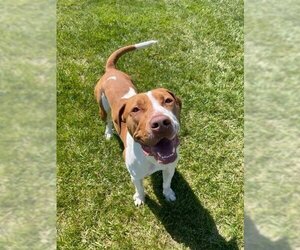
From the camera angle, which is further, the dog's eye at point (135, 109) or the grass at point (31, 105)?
the dog's eye at point (135, 109)

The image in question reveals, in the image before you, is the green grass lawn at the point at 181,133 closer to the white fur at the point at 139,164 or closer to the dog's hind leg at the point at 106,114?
the dog's hind leg at the point at 106,114

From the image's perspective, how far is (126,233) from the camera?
165 inches

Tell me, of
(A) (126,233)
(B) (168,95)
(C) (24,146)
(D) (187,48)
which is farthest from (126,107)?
(D) (187,48)

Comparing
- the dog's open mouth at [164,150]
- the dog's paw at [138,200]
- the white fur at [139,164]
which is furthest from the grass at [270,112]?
the dog's paw at [138,200]

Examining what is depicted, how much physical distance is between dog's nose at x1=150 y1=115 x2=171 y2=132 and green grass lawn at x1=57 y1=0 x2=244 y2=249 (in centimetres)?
155

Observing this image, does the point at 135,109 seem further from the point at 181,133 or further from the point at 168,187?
the point at 181,133

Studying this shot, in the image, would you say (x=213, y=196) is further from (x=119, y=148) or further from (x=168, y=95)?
(x=168, y=95)

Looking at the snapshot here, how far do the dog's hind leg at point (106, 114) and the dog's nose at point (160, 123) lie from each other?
158 centimetres

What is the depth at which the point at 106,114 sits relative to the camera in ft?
15.3

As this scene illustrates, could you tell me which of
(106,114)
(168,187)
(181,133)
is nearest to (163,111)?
(168,187)

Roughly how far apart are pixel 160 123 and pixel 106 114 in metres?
1.80

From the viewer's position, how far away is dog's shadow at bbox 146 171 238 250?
4059 millimetres

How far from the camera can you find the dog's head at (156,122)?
118 inches

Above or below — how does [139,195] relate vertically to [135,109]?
below
